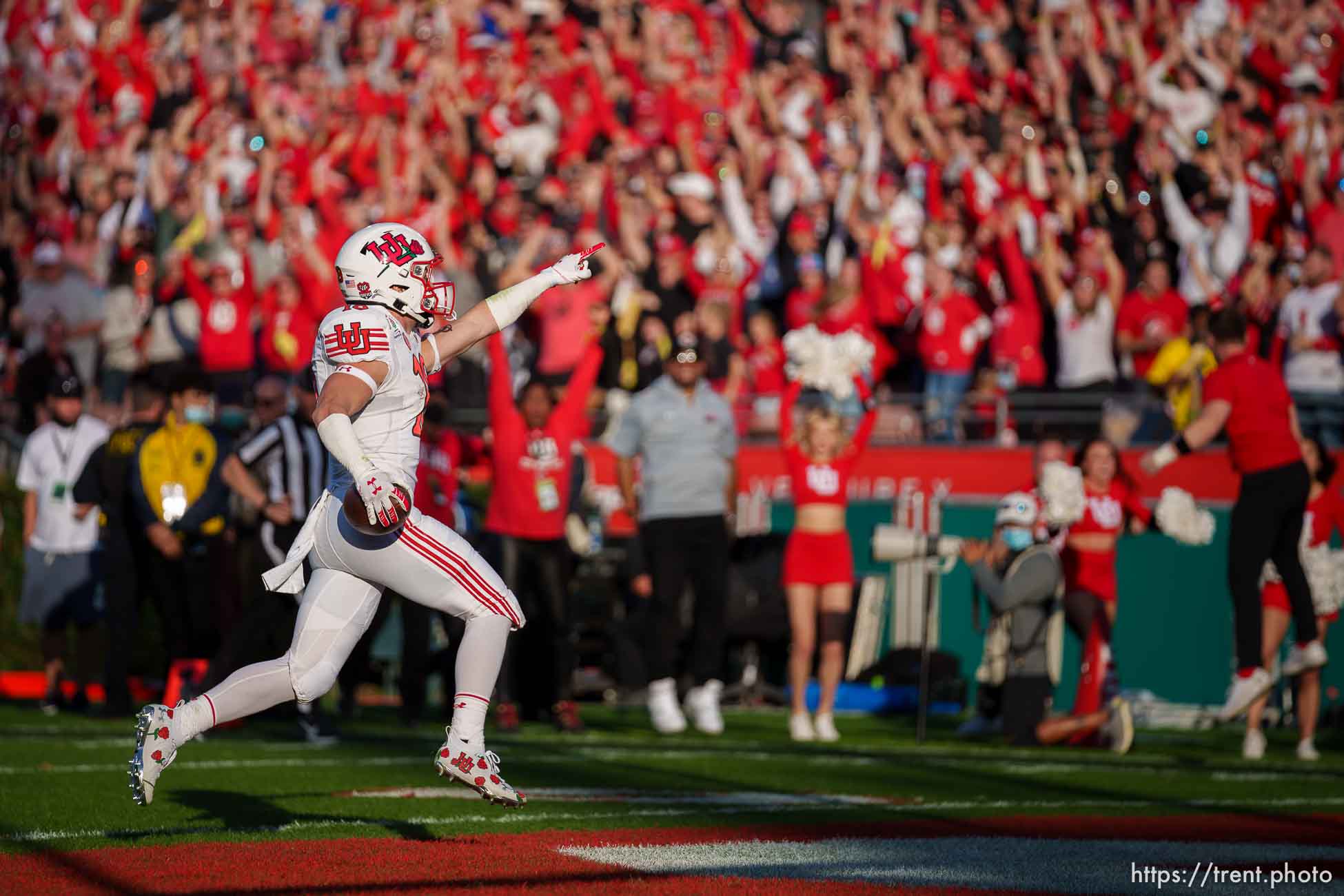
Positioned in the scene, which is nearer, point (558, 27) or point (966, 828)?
point (966, 828)

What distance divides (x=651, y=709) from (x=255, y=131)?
33.7ft

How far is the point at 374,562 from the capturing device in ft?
→ 21.3

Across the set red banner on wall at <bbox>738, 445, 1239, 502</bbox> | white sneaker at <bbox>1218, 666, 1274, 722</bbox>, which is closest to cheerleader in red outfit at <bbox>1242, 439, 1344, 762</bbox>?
white sneaker at <bbox>1218, 666, 1274, 722</bbox>

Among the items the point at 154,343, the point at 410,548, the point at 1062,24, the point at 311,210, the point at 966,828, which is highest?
the point at 1062,24

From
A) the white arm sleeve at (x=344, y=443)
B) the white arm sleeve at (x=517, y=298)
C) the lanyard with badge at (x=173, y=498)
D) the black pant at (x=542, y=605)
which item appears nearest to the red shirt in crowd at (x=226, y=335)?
the lanyard with badge at (x=173, y=498)

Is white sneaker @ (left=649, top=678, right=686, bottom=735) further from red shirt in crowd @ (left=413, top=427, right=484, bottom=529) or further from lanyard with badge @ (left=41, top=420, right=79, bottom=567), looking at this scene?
lanyard with badge @ (left=41, top=420, right=79, bottom=567)

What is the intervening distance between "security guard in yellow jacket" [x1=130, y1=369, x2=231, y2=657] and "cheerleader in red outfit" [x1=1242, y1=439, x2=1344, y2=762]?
6261 millimetres

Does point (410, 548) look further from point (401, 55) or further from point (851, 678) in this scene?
point (401, 55)

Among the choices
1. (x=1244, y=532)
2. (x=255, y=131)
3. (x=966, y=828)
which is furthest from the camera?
(x=255, y=131)

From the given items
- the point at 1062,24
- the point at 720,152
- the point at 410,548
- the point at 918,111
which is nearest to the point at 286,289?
the point at 720,152

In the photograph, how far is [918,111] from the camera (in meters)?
18.0

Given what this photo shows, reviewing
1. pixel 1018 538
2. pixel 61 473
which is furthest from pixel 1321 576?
pixel 61 473

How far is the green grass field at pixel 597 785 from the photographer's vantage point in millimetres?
7121

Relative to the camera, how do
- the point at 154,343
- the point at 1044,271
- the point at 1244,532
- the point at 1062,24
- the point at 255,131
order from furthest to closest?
the point at 255,131, the point at 1062,24, the point at 154,343, the point at 1044,271, the point at 1244,532
